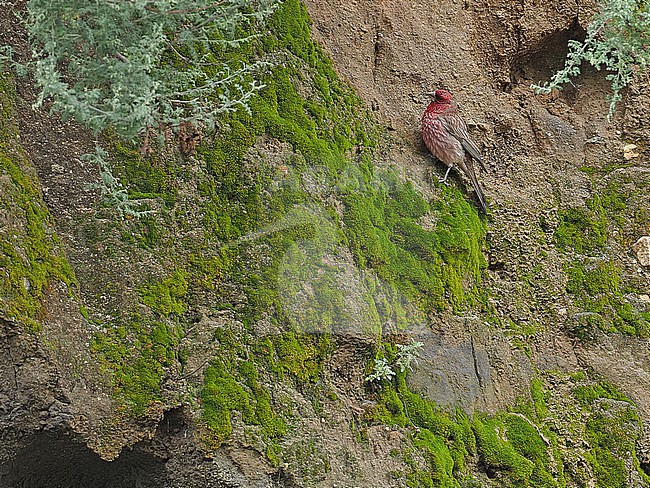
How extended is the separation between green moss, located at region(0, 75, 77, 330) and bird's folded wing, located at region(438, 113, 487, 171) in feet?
9.40

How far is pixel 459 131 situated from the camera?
4.80m

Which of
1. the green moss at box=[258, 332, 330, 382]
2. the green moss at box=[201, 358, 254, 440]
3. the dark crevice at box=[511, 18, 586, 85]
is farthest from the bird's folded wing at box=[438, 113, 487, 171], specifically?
the green moss at box=[201, 358, 254, 440]

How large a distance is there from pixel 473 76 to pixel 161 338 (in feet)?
12.0

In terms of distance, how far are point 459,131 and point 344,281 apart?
5.87 ft

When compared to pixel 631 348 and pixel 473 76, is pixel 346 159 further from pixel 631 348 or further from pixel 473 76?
pixel 631 348

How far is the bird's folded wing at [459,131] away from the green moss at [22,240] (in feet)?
9.40

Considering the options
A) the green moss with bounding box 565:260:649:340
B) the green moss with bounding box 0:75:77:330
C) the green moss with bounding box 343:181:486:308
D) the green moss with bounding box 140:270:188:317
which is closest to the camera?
the green moss with bounding box 0:75:77:330

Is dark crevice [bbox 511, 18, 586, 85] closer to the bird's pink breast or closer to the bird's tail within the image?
the bird's tail

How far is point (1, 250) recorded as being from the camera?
2.66m

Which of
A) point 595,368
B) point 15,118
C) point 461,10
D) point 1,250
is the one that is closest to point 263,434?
point 1,250

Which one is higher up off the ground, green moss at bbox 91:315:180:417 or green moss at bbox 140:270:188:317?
green moss at bbox 140:270:188:317

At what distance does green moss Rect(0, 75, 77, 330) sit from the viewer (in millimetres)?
2654

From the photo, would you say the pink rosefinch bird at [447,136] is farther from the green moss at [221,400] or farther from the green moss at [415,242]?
the green moss at [221,400]

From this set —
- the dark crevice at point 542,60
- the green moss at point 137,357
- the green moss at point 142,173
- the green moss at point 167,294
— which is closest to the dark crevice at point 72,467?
the green moss at point 137,357
